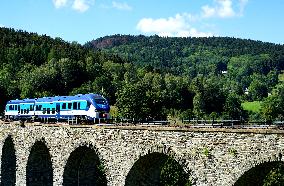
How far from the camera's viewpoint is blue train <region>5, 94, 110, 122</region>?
46.6 m

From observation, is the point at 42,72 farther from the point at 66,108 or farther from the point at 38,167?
the point at 38,167

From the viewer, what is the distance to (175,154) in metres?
28.2

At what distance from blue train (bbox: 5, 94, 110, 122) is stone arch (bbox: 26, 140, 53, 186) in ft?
15.1

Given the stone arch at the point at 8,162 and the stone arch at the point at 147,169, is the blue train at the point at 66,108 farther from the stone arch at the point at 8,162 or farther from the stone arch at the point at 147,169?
the stone arch at the point at 147,169

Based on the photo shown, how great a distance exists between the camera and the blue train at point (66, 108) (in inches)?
1836

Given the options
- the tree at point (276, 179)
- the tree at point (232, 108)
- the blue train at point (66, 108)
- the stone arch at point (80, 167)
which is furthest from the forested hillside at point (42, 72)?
the stone arch at point (80, 167)

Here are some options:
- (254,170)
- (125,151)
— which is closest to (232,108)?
(125,151)

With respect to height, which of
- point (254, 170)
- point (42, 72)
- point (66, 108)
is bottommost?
point (254, 170)

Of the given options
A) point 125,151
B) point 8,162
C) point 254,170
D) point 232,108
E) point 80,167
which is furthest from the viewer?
point 232,108

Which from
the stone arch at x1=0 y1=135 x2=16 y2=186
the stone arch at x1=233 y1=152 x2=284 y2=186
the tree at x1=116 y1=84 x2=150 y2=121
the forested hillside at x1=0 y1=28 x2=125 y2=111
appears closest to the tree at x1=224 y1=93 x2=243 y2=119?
the forested hillside at x1=0 y1=28 x2=125 y2=111

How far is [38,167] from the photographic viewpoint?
1901 inches

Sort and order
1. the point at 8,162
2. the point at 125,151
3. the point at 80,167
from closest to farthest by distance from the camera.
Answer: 1. the point at 125,151
2. the point at 80,167
3. the point at 8,162

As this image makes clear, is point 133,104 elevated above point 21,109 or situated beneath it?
elevated above

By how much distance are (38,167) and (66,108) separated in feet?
23.3
